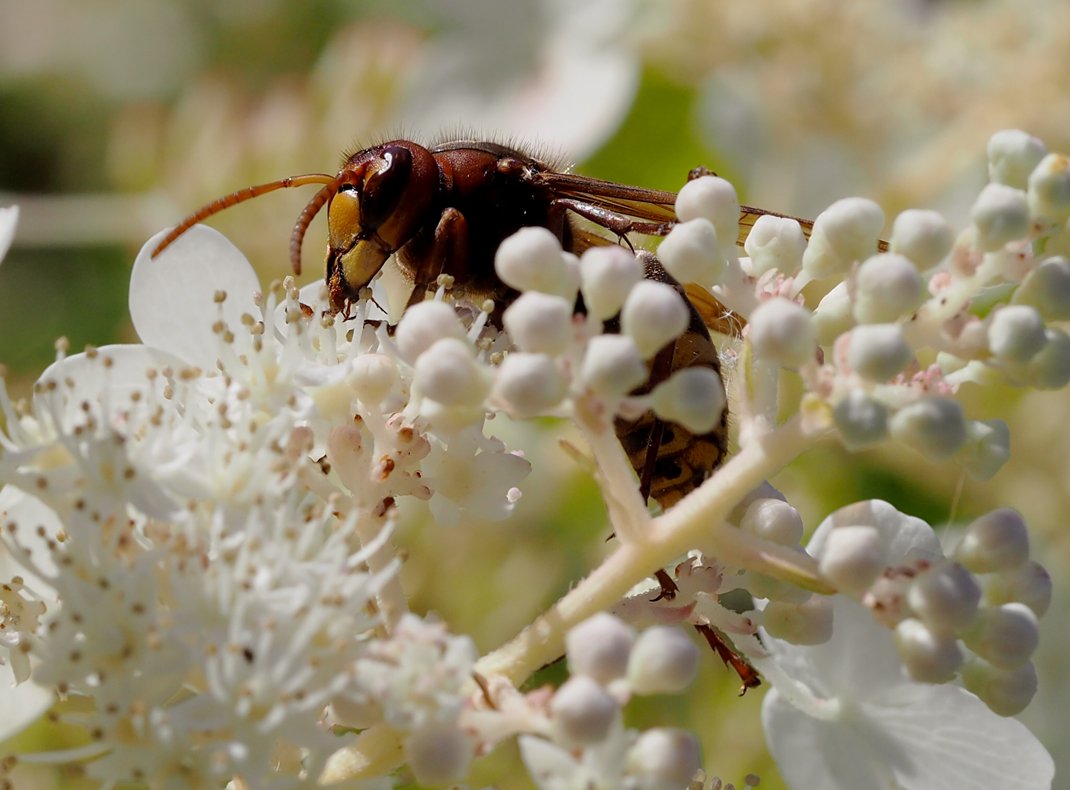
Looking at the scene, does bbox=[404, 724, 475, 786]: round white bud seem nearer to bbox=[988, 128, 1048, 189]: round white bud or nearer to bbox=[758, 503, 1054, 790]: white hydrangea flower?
bbox=[758, 503, 1054, 790]: white hydrangea flower

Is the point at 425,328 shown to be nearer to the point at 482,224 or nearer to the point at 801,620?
the point at 801,620

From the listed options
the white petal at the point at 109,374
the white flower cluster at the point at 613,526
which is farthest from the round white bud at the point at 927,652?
the white petal at the point at 109,374

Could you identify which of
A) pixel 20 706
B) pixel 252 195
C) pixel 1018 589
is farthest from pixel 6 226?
pixel 1018 589

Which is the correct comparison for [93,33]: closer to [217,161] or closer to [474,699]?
[217,161]

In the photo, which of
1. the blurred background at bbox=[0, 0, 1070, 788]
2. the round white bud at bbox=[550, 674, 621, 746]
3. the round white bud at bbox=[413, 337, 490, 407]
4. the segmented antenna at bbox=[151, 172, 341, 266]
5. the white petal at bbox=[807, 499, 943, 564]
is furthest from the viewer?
the blurred background at bbox=[0, 0, 1070, 788]

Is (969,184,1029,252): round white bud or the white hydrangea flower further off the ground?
(969,184,1029,252): round white bud

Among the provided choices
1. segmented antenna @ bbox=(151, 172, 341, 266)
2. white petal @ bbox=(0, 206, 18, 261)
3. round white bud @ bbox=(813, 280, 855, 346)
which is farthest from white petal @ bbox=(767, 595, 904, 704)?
white petal @ bbox=(0, 206, 18, 261)
